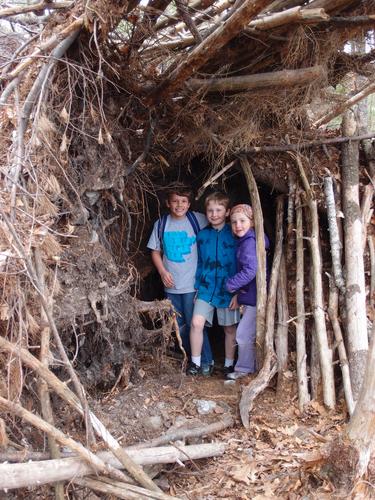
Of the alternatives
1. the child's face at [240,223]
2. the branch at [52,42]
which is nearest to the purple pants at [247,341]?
the child's face at [240,223]

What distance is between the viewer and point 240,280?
4922 mm

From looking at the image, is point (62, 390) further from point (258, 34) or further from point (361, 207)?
point (361, 207)

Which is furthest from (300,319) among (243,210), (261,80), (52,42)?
(52,42)

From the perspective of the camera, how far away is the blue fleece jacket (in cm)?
515

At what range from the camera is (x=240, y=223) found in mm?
5027

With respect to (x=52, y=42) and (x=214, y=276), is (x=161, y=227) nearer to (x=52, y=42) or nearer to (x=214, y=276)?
(x=214, y=276)

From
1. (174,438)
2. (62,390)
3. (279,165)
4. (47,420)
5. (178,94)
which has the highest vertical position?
(178,94)

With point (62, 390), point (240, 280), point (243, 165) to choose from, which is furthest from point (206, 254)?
point (62, 390)

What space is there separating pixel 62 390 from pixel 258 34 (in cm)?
291

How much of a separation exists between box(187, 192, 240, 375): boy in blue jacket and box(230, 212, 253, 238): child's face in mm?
177

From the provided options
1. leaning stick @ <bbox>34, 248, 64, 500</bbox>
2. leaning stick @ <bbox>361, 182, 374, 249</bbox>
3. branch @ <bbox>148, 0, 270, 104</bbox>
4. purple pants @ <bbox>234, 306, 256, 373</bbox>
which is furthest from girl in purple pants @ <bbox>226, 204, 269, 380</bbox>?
leaning stick @ <bbox>34, 248, 64, 500</bbox>

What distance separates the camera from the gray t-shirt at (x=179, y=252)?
5.25 metres

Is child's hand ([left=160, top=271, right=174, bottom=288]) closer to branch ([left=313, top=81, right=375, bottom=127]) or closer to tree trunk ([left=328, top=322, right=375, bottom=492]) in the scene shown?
branch ([left=313, top=81, right=375, bottom=127])

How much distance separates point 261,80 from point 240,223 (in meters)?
1.51
